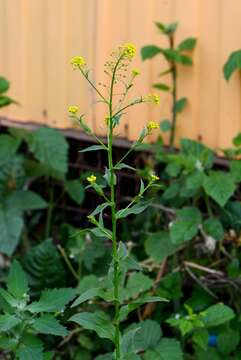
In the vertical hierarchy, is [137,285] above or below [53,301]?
below

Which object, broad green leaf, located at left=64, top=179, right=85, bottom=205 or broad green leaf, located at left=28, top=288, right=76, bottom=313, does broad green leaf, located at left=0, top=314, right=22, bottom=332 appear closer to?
broad green leaf, located at left=28, top=288, right=76, bottom=313

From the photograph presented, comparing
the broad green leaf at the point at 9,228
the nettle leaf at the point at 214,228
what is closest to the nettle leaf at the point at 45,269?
the broad green leaf at the point at 9,228

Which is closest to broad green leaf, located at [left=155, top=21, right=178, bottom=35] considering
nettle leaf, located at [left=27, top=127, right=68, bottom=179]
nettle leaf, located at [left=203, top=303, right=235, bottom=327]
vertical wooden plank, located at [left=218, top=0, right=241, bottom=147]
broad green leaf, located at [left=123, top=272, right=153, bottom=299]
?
vertical wooden plank, located at [left=218, top=0, right=241, bottom=147]

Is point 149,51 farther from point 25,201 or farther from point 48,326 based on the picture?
point 48,326

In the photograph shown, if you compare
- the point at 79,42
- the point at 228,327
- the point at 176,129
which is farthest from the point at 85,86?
the point at 228,327

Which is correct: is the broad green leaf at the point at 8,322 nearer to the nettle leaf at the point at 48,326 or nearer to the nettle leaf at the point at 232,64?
the nettle leaf at the point at 48,326

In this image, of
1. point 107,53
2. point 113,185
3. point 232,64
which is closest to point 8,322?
point 113,185

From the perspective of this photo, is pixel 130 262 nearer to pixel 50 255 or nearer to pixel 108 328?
pixel 108 328
